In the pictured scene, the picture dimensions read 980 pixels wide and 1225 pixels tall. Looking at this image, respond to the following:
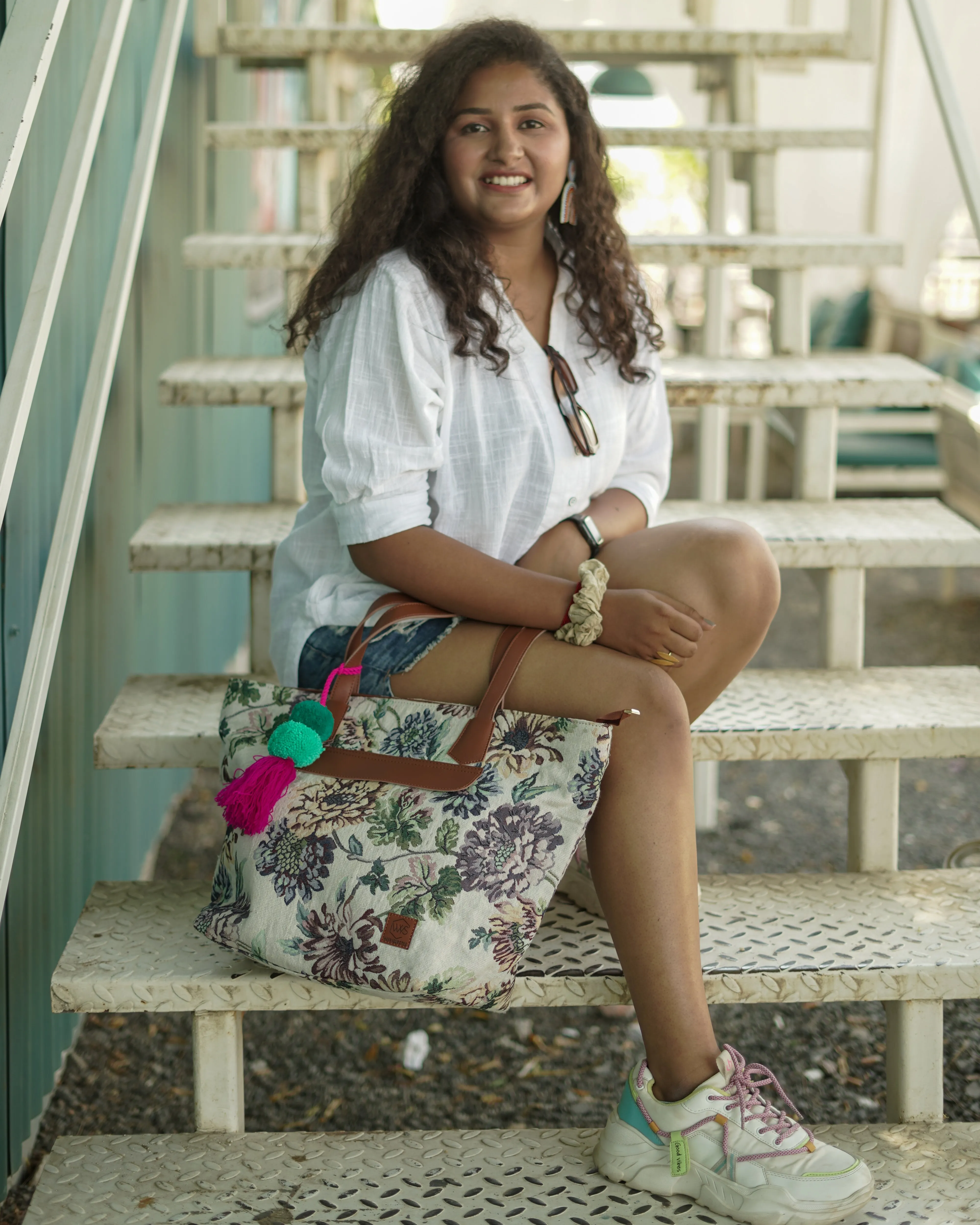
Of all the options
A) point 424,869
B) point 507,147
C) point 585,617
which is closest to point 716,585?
point 585,617

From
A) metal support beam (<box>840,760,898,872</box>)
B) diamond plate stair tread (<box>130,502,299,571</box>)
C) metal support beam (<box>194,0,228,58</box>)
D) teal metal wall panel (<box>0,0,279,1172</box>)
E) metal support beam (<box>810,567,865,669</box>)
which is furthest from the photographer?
metal support beam (<box>194,0,228,58</box>)

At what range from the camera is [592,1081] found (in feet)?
6.64

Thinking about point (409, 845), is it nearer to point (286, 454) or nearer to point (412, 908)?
point (412, 908)

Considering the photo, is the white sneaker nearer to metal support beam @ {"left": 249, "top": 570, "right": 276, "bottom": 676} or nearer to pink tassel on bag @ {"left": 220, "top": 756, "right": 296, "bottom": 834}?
pink tassel on bag @ {"left": 220, "top": 756, "right": 296, "bottom": 834}

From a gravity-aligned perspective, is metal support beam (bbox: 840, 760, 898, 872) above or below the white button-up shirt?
below

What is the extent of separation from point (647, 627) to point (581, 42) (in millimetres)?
1800

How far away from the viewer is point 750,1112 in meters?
1.27

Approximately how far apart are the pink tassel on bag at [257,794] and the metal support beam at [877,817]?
845mm

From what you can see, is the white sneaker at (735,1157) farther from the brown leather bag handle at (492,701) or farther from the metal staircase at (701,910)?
the brown leather bag handle at (492,701)

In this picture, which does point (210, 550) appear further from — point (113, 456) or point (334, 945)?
point (334, 945)

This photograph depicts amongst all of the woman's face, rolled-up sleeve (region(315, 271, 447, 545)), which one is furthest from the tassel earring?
rolled-up sleeve (region(315, 271, 447, 545))

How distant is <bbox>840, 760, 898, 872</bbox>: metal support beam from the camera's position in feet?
5.69

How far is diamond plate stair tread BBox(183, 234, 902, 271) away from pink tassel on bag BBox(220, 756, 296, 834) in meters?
1.20

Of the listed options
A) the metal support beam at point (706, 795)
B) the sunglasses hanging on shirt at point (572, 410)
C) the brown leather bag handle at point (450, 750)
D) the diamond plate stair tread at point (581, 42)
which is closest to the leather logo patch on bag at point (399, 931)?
the brown leather bag handle at point (450, 750)
